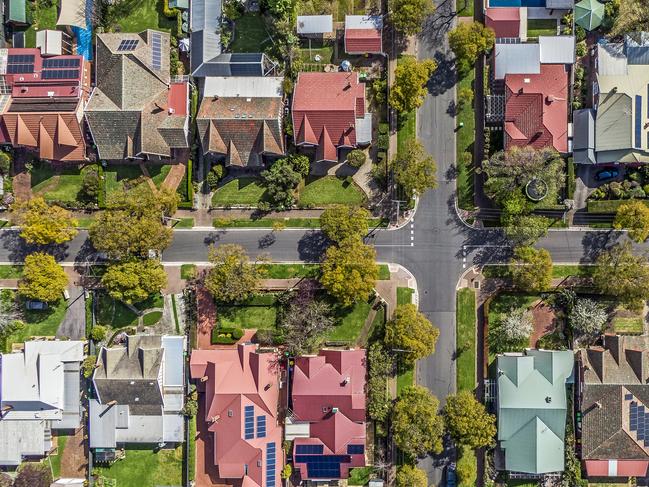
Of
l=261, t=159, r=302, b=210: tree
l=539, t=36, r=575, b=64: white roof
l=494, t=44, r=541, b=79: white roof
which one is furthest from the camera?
l=261, t=159, r=302, b=210: tree

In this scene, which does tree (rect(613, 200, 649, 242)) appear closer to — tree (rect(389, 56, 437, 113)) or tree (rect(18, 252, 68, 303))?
tree (rect(389, 56, 437, 113))

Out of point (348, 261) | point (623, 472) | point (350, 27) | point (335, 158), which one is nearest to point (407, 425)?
point (348, 261)

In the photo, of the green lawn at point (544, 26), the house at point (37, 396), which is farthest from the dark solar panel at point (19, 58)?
the green lawn at point (544, 26)

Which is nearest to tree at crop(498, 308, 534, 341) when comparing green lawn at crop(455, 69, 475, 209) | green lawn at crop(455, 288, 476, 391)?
green lawn at crop(455, 288, 476, 391)

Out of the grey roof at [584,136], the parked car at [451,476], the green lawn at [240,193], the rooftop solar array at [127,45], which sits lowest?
the parked car at [451,476]

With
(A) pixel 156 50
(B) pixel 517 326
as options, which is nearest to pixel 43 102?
(A) pixel 156 50

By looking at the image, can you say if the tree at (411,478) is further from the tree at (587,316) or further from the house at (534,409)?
the tree at (587,316)
